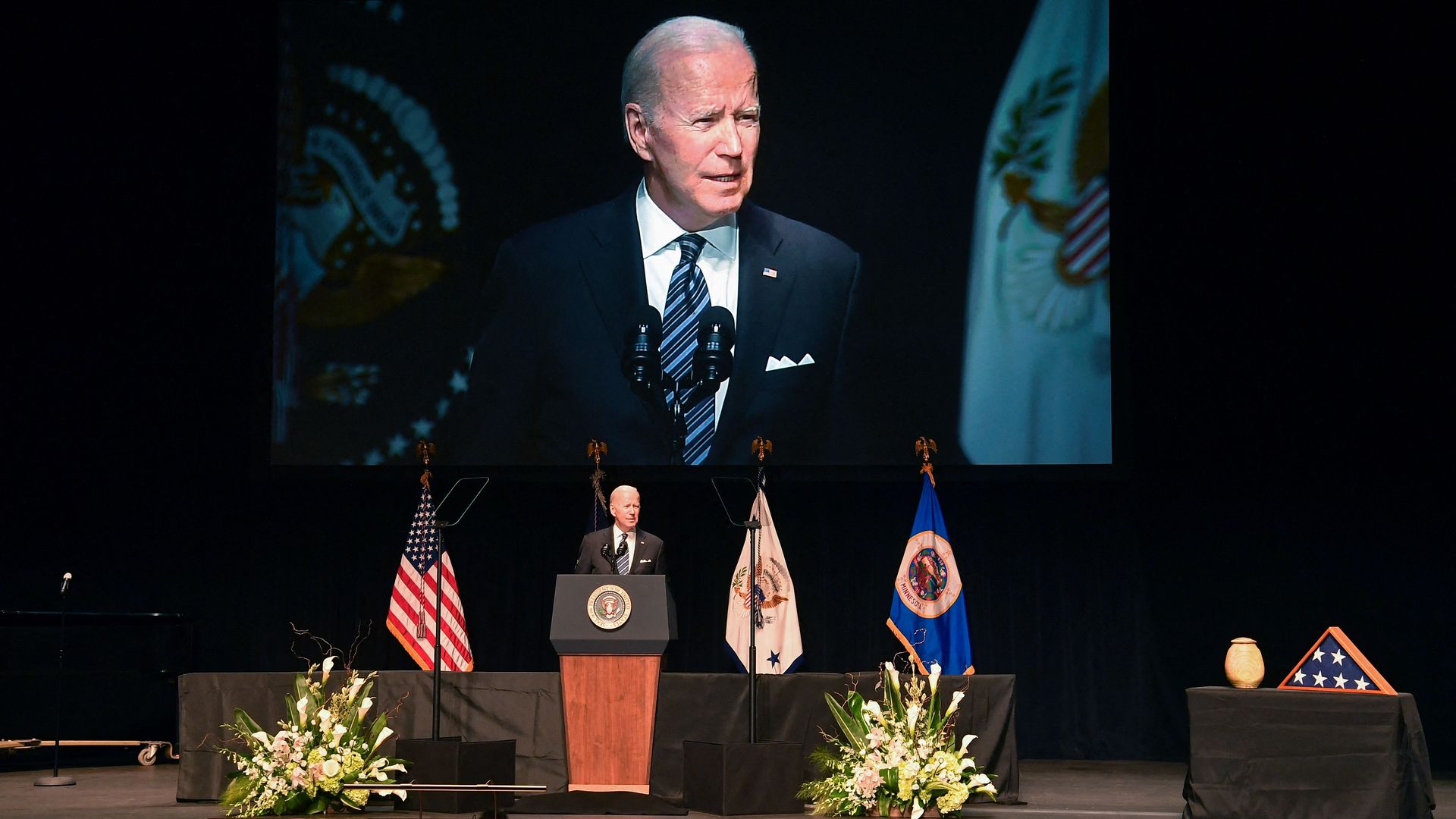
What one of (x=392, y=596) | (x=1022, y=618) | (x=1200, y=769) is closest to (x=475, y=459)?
(x=392, y=596)

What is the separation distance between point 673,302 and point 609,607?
2.81 metres

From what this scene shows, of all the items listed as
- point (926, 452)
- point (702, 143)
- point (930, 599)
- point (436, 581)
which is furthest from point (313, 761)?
point (702, 143)

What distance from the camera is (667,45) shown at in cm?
928

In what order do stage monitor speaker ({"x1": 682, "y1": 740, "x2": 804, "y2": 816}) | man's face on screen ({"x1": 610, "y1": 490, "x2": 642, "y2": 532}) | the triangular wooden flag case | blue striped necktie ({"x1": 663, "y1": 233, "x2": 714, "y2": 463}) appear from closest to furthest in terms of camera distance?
the triangular wooden flag case
stage monitor speaker ({"x1": 682, "y1": 740, "x2": 804, "y2": 816})
man's face on screen ({"x1": 610, "y1": 490, "x2": 642, "y2": 532})
blue striped necktie ({"x1": 663, "y1": 233, "x2": 714, "y2": 463})

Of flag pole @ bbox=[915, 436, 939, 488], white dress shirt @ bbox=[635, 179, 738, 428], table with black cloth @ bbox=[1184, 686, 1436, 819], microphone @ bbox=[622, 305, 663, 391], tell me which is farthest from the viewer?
white dress shirt @ bbox=[635, 179, 738, 428]

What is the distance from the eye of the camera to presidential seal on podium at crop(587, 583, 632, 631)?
6.75 meters

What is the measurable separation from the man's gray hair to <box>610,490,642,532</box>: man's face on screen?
2.88m

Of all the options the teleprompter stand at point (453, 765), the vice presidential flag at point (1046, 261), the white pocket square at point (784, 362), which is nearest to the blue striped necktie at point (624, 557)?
the teleprompter stand at point (453, 765)

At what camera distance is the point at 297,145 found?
30.8 ft

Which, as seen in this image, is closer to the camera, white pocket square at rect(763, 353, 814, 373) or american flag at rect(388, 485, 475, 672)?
american flag at rect(388, 485, 475, 672)

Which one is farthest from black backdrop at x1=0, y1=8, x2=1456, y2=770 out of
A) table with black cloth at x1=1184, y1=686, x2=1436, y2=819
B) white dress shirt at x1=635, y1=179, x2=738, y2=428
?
table with black cloth at x1=1184, y1=686, x2=1436, y2=819

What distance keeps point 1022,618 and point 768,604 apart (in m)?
1.73

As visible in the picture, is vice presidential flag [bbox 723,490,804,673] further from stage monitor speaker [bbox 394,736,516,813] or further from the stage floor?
stage monitor speaker [bbox 394,736,516,813]

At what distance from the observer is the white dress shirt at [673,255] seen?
912 centimetres
